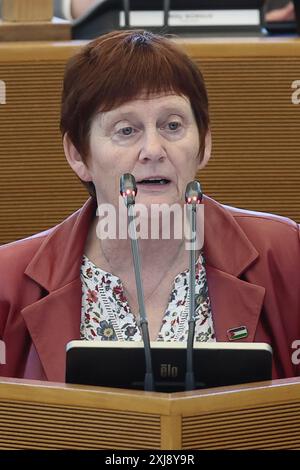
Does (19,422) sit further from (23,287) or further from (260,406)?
(23,287)

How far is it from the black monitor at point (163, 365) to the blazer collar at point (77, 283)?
1.22 feet

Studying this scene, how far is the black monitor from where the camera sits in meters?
1.62

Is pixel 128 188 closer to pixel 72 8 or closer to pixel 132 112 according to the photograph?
pixel 132 112

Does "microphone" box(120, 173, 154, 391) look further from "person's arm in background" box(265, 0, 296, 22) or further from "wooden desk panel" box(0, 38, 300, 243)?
"person's arm in background" box(265, 0, 296, 22)

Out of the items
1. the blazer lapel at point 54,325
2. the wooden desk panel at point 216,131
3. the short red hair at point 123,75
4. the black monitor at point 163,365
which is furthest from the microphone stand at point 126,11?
the black monitor at point 163,365

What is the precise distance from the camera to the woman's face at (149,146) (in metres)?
2.01

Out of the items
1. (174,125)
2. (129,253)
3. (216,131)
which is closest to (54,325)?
(129,253)

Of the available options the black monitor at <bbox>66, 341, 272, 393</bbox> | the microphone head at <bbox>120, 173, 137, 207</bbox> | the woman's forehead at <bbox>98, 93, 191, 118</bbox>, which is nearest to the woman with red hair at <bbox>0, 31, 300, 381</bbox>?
the woman's forehead at <bbox>98, 93, 191, 118</bbox>

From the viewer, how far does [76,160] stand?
85.7 inches

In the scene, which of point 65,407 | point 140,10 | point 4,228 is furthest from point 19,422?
point 140,10

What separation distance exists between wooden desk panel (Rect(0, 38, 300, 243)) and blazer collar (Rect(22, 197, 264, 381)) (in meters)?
0.52

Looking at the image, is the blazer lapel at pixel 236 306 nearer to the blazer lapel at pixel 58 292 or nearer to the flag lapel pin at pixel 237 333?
the flag lapel pin at pixel 237 333

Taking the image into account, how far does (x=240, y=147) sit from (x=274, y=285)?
25.9 inches

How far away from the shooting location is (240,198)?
2729 mm
